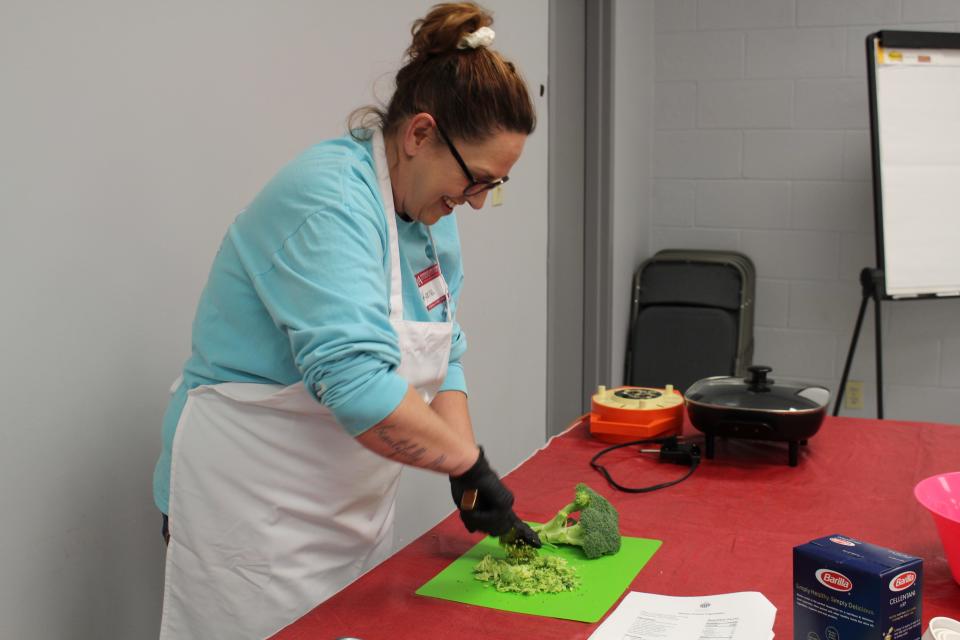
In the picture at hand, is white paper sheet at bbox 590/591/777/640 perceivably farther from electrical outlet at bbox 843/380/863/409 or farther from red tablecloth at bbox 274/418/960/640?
electrical outlet at bbox 843/380/863/409

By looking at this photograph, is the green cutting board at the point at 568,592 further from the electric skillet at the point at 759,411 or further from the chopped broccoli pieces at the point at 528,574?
the electric skillet at the point at 759,411

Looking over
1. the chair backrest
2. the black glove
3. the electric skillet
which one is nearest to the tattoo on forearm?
the black glove

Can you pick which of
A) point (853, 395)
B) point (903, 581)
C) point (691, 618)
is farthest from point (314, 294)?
point (853, 395)

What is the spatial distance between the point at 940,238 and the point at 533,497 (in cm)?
266

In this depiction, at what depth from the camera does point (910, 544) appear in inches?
58.2

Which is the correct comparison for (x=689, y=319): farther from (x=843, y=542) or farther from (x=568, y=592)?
(x=843, y=542)

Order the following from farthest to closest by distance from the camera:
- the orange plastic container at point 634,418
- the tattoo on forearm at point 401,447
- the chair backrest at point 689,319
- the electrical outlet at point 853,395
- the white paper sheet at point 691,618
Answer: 1. the electrical outlet at point 853,395
2. the chair backrest at point 689,319
3. the orange plastic container at point 634,418
4. the tattoo on forearm at point 401,447
5. the white paper sheet at point 691,618

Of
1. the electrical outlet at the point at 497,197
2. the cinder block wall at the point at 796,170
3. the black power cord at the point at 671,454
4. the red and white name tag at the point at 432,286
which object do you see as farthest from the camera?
the cinder block wall at the point at 796,170

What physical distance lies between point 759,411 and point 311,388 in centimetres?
98

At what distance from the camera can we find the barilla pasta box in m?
1.01

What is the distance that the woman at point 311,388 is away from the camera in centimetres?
132

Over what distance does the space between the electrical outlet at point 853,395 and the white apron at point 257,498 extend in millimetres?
3211

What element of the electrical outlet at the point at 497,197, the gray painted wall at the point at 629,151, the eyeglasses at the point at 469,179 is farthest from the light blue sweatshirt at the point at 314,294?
the gray painted wall at the point at 629,151

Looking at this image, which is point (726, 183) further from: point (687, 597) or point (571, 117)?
point (687, 597)
